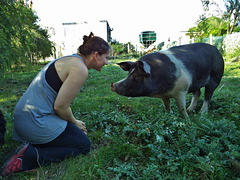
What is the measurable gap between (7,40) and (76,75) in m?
2.84

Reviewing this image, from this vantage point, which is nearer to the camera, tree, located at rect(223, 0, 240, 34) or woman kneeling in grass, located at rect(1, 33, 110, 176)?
woman kneeling in grass, located at rect(1, 33, 110, 176)

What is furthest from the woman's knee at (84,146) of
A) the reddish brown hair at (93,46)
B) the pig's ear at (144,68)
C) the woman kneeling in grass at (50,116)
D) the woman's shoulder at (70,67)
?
the pig's ear at (144,68)

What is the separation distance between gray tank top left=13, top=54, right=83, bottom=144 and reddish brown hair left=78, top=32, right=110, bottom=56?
0.52 metres

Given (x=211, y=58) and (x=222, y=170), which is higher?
(x=211, y=58)

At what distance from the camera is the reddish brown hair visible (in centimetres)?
215

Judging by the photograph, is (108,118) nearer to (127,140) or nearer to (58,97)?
(127,140)

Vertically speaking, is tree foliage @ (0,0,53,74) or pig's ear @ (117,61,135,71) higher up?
tree foliage @ (0,0,53,74)

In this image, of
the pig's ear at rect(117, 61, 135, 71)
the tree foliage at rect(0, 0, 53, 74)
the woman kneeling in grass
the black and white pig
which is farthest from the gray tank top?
the tree foliage at rect(0, 0, 53, 74)

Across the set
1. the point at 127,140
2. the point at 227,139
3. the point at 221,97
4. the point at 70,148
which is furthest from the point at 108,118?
the point at 221,97

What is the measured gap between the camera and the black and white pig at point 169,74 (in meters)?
2.77

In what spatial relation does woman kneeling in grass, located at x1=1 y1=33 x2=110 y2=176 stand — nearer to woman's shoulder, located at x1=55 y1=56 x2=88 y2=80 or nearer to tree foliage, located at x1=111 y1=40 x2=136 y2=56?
woman's shoulder, located at x1=55 y1=56 x2=88 y2=80

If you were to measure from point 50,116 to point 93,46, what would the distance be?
93cm

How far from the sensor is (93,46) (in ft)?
7.08

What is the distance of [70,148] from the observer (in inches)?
84.5
